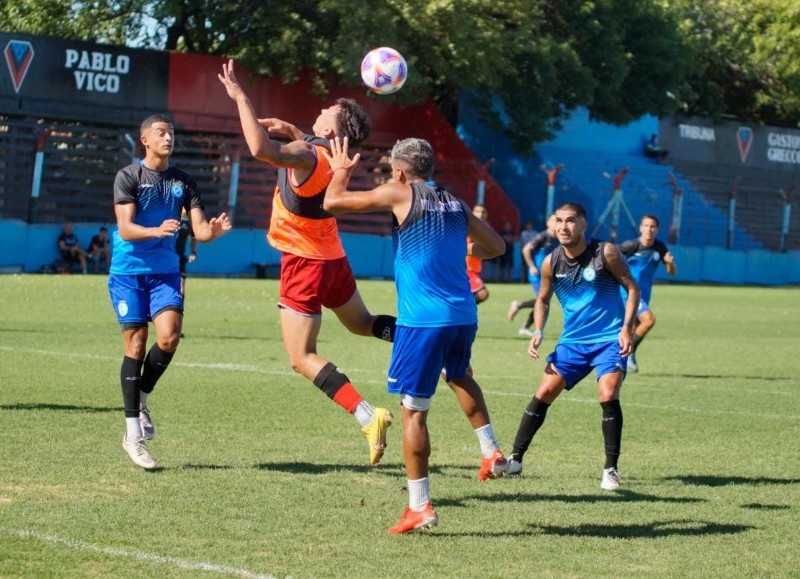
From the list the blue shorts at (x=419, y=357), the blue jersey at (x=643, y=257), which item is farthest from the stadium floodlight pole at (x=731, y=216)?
the blue shorts at (x=419, y=357)

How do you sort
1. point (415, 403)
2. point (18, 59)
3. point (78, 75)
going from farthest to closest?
1. point (78, 75)
2. point (18, 59)
3. point (415, 403)

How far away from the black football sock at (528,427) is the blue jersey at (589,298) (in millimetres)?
489

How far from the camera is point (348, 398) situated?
883 cm

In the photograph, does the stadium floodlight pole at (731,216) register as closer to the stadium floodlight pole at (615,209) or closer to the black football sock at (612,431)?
the stadium floodlight pole at (615,209)

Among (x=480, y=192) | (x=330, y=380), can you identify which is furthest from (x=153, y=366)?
(x=480, y=192)

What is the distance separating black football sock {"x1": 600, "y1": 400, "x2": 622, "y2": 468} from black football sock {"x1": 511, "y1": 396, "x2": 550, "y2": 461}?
47 cm

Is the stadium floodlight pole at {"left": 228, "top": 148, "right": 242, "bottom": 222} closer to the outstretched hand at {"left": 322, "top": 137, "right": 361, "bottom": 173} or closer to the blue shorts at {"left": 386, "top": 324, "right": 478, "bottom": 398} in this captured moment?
the blue shorts at {"left": 386, "top": 324, "right": 478, "bottom": 398}

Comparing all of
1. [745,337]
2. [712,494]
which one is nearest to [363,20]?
[745,337]

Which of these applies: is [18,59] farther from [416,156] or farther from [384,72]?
[416,156]

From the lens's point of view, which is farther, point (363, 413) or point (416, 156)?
point (363, 413)

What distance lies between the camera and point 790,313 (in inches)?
1325

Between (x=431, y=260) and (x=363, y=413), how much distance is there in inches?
55.7

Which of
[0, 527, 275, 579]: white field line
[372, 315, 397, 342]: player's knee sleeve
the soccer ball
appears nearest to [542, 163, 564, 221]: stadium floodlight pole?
the soccer ball

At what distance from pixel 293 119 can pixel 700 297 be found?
13204 mm
